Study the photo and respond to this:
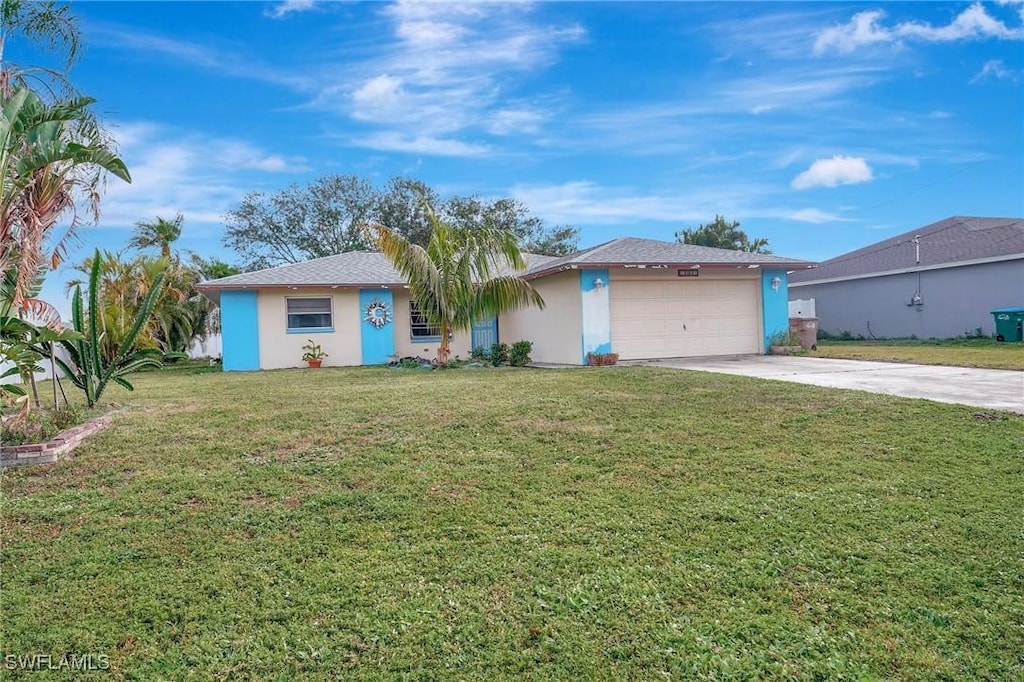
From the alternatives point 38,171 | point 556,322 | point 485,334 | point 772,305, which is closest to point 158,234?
point 485,334

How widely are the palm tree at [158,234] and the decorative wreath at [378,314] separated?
10224mm

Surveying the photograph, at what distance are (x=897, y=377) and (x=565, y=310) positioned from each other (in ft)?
23.3

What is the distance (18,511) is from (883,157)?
74.6ft

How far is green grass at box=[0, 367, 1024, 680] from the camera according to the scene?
2.78 meters

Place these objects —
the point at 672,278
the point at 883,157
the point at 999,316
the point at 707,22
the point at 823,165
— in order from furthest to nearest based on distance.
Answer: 1. the point at 823,165
2. the point at 883,157
3. the point at 999,316
4. the point at 672,278
5. the point at 707,22

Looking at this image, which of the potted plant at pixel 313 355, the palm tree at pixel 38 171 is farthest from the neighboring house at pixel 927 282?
the palm tree at pixel 38 171

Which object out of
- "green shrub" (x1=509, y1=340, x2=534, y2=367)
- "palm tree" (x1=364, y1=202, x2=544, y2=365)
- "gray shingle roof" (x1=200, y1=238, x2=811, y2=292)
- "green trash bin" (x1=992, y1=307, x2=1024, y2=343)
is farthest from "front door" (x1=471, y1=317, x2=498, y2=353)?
"green trash bin" (x1=992, y1=307, x2=1024, y2=343)

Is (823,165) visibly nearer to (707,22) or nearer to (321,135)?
(707,22)

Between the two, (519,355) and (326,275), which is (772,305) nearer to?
(519,355)

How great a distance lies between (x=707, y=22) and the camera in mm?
11055

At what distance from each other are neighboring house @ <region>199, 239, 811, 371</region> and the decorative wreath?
29 mm

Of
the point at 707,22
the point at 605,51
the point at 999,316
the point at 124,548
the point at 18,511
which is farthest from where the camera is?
the point at 999,316

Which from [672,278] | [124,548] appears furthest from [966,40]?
[124,548]

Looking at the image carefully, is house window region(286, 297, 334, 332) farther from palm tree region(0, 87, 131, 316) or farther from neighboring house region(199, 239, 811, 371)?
palm tree region(0, 87, 131, 316)
